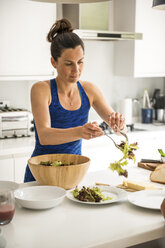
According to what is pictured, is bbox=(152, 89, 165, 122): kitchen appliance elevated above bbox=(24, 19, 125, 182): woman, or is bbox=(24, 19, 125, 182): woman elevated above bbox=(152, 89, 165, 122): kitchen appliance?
bbox=(24, 19, 125, 182): woman

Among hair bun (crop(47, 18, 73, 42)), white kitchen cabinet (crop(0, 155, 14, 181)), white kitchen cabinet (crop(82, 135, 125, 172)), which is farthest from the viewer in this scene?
white kitchen cabinet (crop(82, 135, 125, 172))

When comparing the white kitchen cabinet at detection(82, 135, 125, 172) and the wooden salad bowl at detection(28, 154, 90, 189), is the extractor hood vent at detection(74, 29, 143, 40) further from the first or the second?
the wooden salad bowl at detection(28, 154, 90, 189)

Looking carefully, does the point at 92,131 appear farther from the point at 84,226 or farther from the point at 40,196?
the point at 84,226

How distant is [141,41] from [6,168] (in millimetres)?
1931

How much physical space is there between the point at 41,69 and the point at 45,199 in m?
2.09

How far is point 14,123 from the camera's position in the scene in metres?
3.39

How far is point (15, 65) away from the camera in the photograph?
3.34m

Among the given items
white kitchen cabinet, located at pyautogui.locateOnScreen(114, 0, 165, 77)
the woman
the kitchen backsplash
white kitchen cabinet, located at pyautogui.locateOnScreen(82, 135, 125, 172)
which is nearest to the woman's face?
the woman

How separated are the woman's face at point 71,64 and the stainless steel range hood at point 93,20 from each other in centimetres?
157

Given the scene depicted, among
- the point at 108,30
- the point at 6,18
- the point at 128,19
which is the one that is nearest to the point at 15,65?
the point at 6,18

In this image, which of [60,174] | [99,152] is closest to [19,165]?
[99,152]

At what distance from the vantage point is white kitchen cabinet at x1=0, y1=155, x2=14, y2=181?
3080 millimetres

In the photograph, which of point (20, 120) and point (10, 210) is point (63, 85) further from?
point (20, 120)

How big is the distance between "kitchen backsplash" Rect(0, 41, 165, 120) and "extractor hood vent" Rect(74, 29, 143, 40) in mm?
508
